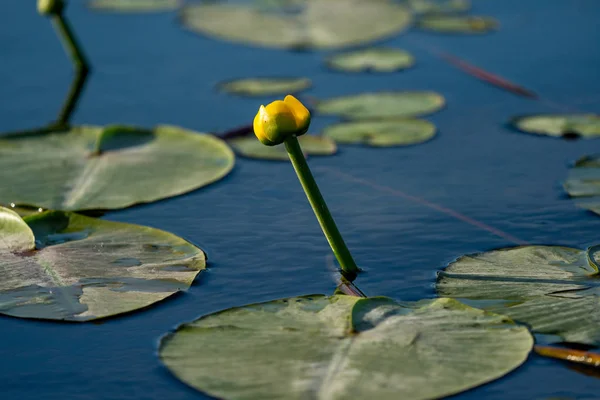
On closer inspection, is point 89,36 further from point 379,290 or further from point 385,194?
point 379,290

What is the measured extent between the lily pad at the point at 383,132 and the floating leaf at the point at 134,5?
1.37 meters

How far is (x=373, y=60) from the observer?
2639mm

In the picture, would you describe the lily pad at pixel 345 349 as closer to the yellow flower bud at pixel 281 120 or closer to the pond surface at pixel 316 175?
the pond surface at pixel 316 175

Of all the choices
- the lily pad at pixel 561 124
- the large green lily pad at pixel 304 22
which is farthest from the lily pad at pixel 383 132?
the large green lily pad at pixel 304 22

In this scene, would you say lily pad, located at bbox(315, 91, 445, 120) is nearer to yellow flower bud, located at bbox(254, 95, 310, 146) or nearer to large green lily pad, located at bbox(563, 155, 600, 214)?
large green lily pad, located at bbox(563, 155, 600, 214)

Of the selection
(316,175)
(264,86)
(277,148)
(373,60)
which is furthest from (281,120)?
(373,60)

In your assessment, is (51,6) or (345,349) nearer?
(345,349)

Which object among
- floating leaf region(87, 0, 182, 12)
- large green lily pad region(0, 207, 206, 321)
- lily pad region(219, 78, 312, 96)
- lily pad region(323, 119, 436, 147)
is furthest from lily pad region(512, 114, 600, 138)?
floating leaf region(87, 0, 182, 12)

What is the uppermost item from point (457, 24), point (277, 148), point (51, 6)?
point (51, 6)

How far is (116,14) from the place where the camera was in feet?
10.4

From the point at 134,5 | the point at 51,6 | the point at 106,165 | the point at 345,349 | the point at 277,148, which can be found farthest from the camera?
the point at 134,5

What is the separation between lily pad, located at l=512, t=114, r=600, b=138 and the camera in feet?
6.60

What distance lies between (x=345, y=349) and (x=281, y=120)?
1.08 ft

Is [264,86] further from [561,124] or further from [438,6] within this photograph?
[438,6]
